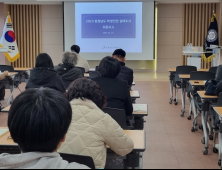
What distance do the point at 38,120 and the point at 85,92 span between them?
136cm

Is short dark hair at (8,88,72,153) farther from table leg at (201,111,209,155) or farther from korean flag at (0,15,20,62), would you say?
korean flag at (0,15,20,62)

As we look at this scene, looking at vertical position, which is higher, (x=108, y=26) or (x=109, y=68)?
(x=108, y=26)

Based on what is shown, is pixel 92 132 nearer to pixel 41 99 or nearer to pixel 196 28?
pixel 41 99

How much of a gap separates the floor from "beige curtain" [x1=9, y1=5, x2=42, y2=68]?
5.30 m

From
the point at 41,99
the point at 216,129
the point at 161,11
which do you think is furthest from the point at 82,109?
the point at 161,11

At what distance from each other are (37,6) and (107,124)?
36.2 feet

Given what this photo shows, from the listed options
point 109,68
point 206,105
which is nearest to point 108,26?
point 206,105

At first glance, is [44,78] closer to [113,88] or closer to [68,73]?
[68,73]

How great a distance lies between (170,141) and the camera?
489cm

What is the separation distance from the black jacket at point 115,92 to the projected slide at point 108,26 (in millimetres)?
8379

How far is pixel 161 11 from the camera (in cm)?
1231

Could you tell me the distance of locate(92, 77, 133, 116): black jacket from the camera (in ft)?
11.6

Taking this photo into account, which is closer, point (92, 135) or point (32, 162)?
point (32, 162)

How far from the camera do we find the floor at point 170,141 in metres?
4.00
